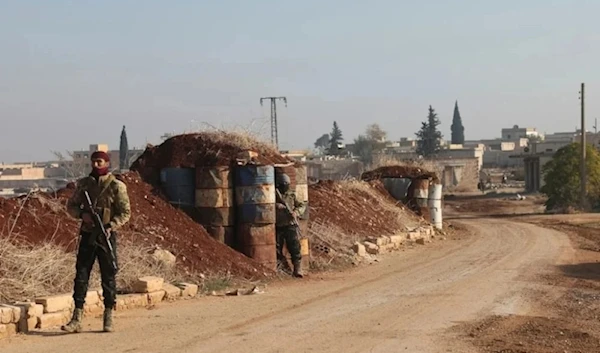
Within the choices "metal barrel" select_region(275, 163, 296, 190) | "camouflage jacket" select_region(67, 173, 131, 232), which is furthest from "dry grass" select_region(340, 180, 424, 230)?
"camouflage jacket" select_region(67, 173, 131, 232)

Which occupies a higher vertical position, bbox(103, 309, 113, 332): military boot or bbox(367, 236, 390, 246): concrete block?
bbox(103, 309, 113, 332): military boot

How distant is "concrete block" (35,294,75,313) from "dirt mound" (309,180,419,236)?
12737mm

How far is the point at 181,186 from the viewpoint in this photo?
1691 centimetres

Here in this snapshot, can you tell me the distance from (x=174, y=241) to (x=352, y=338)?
6.11 meters

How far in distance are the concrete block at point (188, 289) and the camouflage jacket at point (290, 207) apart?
3772 millimetres

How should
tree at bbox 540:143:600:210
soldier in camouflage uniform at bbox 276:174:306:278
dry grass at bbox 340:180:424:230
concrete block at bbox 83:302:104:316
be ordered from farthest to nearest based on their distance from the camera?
1. tree at bbox 540:143:600:210
2. dry grass at bbox 340:180:424:230
3. soldier in camouflage uniform at bbox 276:174:306:278
4. concrete block at bbox 83:302:104:316

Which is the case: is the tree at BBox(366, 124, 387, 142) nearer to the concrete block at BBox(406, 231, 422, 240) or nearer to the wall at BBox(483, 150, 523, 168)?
the wall at BBox(483, 150, 523, 168)

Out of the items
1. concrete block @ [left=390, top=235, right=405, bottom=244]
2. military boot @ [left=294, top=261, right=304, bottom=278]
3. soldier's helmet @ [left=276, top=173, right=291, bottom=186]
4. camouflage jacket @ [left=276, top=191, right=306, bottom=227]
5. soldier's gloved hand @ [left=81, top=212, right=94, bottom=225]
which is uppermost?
soldier's helmet @ [left=276, top=173, right=291, bottom=186]

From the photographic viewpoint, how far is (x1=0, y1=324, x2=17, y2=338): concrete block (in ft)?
32.4

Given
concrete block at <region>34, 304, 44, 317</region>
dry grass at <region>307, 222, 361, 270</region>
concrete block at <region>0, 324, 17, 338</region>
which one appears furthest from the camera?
dry grass at <region>307, 222, 361, 270</region>

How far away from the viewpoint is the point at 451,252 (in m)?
24.5

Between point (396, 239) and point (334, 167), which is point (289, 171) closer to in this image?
point (396, 239)

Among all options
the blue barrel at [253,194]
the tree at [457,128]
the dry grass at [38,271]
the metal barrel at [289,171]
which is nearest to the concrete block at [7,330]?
the dry grass at [38,271]

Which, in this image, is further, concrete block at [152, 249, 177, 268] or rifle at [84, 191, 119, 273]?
concrete block at [152, 249, 177, 268]
